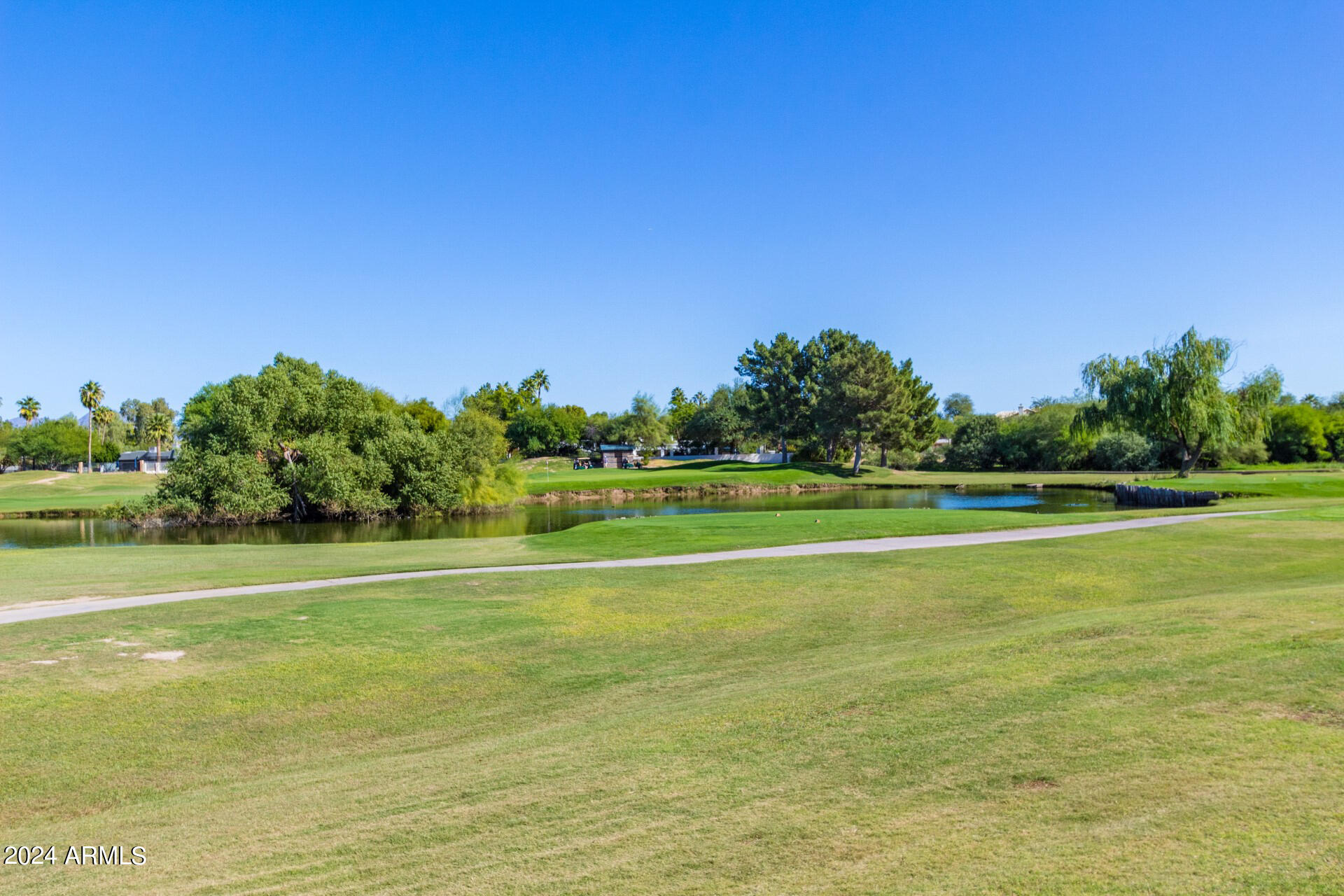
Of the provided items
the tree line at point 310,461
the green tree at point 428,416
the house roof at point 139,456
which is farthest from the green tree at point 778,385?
the house roof at point 139,456

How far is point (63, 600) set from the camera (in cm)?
1520

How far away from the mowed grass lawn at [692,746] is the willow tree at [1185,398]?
147ft

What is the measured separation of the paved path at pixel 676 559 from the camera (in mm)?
14805

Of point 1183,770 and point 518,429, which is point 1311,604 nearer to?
point 1183,770

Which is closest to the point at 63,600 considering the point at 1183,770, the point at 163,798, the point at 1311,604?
the point at 163,798

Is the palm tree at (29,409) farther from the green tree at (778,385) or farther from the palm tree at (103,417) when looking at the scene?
the green tree at (778,385)

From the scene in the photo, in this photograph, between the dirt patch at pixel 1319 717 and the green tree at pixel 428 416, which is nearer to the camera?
the dirt patch at pixel 1319 717

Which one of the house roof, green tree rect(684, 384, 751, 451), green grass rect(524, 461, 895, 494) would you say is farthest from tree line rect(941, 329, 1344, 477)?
the house roof

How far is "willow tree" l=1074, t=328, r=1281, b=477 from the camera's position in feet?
178

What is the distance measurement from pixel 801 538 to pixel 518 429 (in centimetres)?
9567

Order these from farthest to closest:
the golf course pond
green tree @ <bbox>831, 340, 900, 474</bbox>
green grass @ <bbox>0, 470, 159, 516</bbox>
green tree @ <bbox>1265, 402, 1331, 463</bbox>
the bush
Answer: green tree @ <bbox>831, 340, 900, 474</bbox>
green tree @ <bbox>1265, 402, 1331, 463</bbox>
the bush
green grass @ <bbox>0, 470, 159, 516</bbox>
the golf course pond

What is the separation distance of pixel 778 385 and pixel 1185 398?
4799 cm

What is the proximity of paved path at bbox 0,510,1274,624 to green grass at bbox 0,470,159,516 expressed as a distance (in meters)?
40.6

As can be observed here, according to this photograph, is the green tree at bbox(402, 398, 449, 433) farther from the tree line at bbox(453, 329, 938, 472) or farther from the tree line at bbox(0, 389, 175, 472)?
the tree line at bbox(0, 389, 175, 472)
